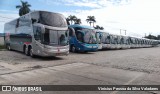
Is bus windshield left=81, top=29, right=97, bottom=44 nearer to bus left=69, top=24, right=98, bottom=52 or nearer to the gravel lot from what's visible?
bus left=69, top=24, right=98, bottom=52

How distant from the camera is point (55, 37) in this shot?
49.7 ft

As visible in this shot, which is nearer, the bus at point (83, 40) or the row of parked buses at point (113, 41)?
the bus at point (83, 40)

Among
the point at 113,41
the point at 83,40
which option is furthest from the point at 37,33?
the point at 113,41

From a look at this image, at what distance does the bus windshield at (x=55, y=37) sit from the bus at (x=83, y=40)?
737 cm

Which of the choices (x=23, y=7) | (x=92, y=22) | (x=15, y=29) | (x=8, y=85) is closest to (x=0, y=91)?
(x=8, y=85)

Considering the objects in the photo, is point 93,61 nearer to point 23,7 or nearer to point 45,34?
point 45,34

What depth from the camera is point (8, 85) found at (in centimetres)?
709

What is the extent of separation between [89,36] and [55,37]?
9.49 meters

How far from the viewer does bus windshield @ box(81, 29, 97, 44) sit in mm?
23688

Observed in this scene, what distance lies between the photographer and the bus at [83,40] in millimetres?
23297

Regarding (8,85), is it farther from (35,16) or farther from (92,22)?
(92,22)

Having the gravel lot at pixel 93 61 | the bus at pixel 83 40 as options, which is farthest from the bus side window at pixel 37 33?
the bus at pixel 83 40

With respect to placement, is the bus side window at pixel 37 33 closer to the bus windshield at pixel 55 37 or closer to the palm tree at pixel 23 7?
the bus windshield at pixel 55 37

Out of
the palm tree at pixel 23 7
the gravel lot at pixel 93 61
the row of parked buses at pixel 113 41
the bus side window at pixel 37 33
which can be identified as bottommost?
the gravel lot at pixel 93 61
